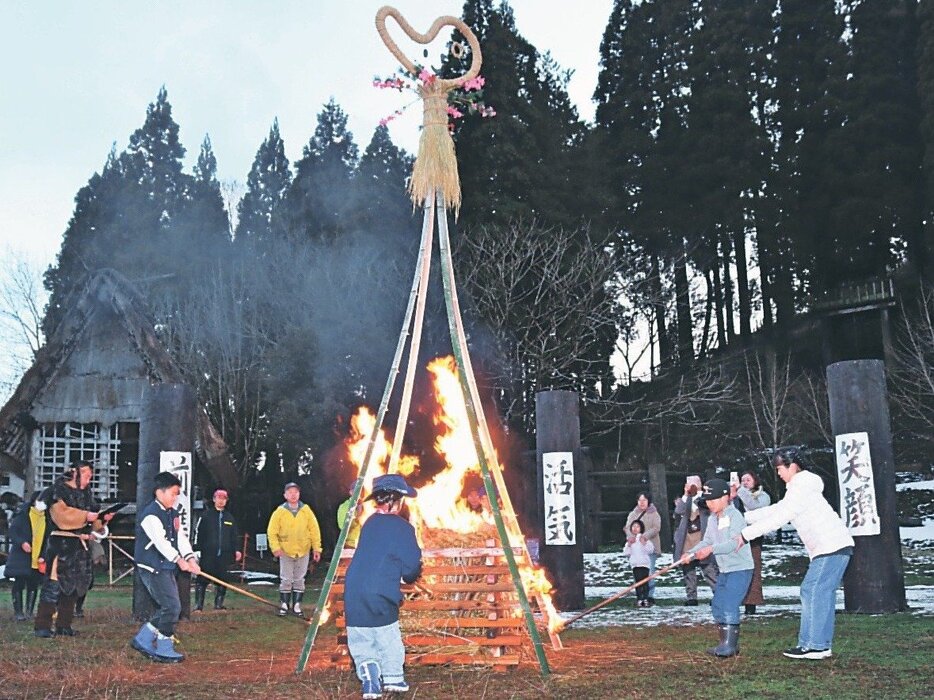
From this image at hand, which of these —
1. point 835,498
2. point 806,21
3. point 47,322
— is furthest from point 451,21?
point 47,322

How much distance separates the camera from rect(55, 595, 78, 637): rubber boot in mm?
10039

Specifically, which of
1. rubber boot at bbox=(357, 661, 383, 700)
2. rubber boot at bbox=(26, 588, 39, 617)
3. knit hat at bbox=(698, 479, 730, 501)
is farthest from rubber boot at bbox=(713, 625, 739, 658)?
rubber boot at bbox=(26, 588, 39, 617)

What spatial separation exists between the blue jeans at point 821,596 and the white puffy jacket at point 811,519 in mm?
102

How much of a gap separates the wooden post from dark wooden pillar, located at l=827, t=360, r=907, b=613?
27.8 ft

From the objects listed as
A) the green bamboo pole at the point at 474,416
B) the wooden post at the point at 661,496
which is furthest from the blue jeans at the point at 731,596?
the wooden post at the point at 661,496

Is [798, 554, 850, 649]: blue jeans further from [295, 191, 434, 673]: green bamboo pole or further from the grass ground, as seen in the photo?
[295, 191, 434, 673]: green bamboo pole

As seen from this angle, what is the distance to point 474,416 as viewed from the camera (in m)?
7.79

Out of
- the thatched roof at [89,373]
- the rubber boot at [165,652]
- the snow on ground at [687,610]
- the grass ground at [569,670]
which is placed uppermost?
the thatched roof at [89,373]

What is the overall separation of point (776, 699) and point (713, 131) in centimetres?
2533

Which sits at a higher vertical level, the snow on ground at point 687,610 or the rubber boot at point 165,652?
the rubber boot at point 165,652

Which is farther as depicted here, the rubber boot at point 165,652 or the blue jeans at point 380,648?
the rubber boot at point 165,652

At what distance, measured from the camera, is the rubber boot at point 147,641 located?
7.98m

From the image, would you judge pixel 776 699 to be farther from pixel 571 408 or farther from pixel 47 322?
pixel 47 322

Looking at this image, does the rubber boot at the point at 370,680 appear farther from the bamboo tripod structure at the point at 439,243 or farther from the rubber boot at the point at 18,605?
the rubber boot at the point at 18,605
